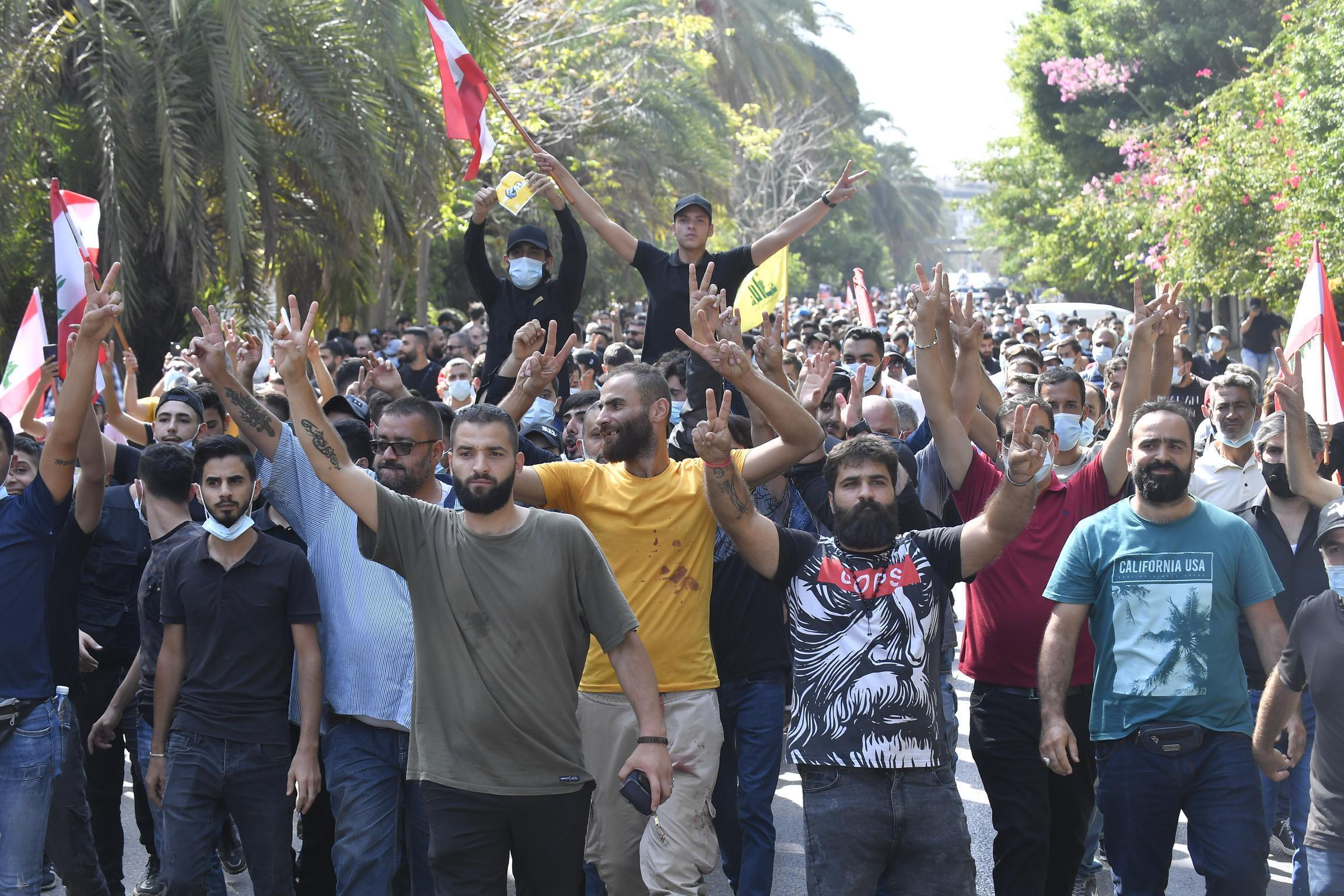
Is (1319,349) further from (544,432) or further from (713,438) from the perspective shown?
(713,438)

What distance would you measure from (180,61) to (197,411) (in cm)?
927

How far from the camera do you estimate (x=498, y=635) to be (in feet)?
14.5

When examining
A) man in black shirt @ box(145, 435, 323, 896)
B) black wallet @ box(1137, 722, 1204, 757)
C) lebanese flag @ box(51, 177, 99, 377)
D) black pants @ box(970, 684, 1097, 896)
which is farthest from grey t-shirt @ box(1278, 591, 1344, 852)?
lebanese flag @ box(51, 177, 99, 377)

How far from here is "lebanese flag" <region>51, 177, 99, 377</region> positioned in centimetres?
734

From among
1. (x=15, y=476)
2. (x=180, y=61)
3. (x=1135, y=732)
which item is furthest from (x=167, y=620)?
(x=180, y=61)

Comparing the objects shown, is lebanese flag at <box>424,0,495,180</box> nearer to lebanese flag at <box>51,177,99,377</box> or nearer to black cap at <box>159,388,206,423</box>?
lebanese flag at <box>51,177,99,377</box>

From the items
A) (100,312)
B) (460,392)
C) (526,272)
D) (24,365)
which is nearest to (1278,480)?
(526,272)

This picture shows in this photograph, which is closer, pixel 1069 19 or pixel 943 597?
pixel 943 597

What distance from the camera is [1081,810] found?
18.6 feet

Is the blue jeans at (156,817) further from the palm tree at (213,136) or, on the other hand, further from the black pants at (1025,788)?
the palm tree at (213,136)

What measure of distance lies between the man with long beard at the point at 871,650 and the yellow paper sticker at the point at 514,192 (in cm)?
347

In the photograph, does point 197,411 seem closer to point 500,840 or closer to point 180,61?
point 500,840

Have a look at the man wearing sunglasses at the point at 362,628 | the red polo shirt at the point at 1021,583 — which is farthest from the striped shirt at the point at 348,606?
the red polo shirt at the point at 1021,583

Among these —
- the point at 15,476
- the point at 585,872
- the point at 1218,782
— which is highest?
the point at 15,476
